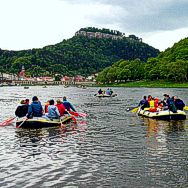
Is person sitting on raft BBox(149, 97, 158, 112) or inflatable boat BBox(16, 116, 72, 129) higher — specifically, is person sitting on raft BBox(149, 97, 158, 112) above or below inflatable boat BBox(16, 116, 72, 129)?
above

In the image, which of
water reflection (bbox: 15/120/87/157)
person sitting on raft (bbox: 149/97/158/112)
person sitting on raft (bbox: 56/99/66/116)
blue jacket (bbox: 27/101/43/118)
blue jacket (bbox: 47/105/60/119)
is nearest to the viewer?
water reflection (bbox: 15/120/87/157)

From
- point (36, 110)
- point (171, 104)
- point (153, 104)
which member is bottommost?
point (153, 104)

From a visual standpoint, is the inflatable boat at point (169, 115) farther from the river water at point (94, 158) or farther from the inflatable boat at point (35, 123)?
the inflatable boat at point (35, 123)

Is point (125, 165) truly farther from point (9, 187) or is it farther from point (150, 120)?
point (150, 120)

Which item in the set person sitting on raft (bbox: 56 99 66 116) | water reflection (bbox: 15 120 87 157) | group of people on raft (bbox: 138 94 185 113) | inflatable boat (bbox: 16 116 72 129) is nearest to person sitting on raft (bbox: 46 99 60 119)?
inflatable boat (bbox: 16 116 72 129)

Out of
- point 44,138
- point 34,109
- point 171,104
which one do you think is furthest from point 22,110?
point 171,104

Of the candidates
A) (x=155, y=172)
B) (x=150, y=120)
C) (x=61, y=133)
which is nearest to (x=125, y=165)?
(x=155, y=172)

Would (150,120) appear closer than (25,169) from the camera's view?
No

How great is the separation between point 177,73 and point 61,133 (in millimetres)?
156388

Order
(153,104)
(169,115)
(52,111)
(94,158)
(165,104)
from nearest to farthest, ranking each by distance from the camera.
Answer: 1. (94,158)
2. (52,111)
3. (169,115)
4. (165,104)
5. (153,104)

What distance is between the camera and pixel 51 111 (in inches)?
1253

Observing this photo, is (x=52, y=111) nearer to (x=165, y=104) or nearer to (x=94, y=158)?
(x=165, y=104)

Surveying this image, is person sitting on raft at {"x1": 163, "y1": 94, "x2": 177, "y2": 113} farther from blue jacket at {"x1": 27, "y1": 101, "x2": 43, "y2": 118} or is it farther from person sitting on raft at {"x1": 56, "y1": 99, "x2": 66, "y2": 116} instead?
blue jacket at {"x1": 27, "y1": 101, "x2": 43, "y2": 118}

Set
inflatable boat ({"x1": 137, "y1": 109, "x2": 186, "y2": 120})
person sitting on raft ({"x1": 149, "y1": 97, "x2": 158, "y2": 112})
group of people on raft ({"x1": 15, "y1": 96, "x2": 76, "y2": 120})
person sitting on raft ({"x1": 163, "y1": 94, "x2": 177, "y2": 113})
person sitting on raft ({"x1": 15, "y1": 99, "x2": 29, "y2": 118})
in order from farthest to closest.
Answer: person sitting on raft ({"x1": 149, "y1": 97, "x2": 158, "y2": 112}) < inflatable boat ({"x1": 137, "y1": 109, "x2": 186, "y2": 120}) < person sitting on raft ({"x1": 163, "y1": 94, "x2": 177, "y2": 113}) < person sitting on raft ({"x1": 15, "y1": 99, "x2": 29, "y2": 118}) < group of people on raft ({"x1": 15, "y1": 96, "x2": 76, "y2": 120})
